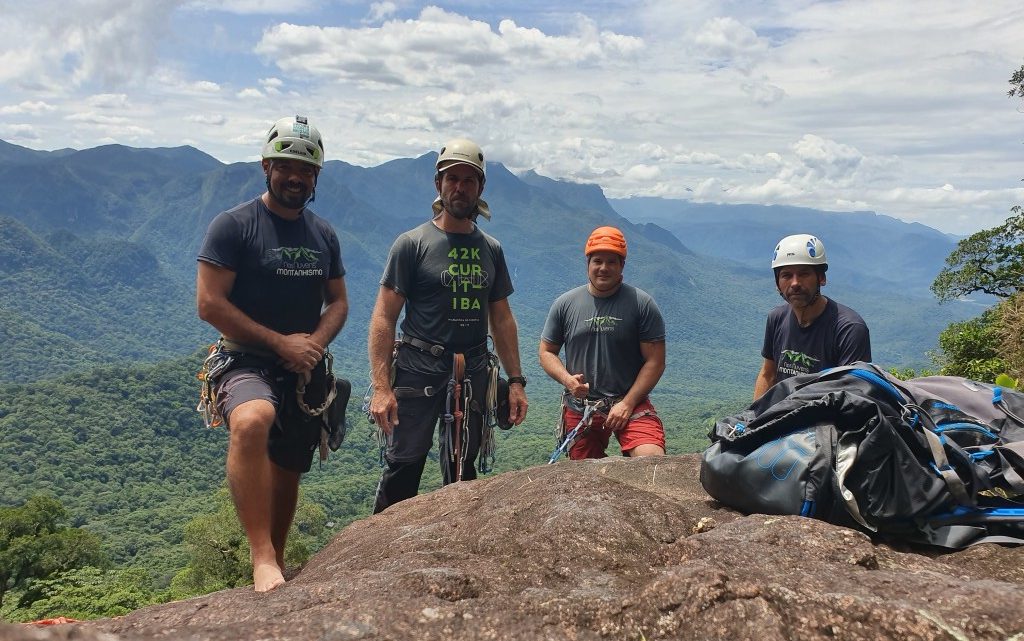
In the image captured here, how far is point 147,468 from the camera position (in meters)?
96.9

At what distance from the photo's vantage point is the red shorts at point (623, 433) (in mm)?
6352

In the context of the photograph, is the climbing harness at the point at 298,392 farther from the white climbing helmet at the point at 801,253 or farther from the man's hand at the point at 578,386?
the white climbing helmet at the point at 801,253

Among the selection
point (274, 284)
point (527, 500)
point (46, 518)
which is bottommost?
point (46, 518)

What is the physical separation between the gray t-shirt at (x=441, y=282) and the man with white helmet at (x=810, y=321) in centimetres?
239

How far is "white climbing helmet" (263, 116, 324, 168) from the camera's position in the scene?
519 cm

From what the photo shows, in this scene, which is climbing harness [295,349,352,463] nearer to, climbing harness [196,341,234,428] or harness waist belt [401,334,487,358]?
climbing harness [196,341,234,428]

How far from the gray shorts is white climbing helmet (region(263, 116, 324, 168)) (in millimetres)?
1553

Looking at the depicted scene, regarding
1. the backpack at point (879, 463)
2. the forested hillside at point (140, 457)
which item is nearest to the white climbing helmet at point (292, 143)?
the backpack at point (879, 463)

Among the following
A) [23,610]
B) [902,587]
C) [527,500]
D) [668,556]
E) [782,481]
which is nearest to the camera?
[902,587]

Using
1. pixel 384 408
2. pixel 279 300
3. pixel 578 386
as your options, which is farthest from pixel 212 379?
pixel 578 386

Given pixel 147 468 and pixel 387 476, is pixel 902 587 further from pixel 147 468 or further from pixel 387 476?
pixel 147 468

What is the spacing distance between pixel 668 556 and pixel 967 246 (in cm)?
3498

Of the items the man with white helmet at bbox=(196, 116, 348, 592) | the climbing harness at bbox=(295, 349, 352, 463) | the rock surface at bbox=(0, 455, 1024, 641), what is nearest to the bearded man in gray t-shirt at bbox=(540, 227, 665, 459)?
the climbing harness at bbox=(295, 349, 352, 463)

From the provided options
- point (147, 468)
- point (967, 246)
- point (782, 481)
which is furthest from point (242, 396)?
point (147, 468)
